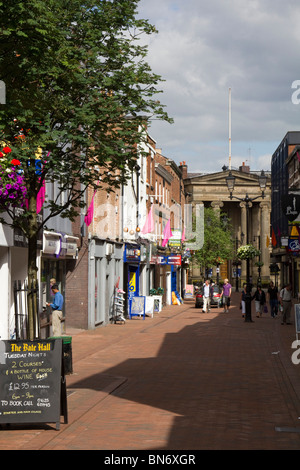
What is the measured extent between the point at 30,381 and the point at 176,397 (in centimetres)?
357

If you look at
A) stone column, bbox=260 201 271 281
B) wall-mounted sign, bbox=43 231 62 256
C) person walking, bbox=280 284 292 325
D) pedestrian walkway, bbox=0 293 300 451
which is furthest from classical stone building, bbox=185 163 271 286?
pedestrian walkway, bbox=0 293 300 451

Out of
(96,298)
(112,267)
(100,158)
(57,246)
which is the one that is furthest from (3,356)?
(112,267)

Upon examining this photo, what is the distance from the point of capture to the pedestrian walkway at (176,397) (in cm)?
988

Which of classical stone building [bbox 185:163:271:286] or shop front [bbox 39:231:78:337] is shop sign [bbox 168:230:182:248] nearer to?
shop front [bbox 39:231:78:337]

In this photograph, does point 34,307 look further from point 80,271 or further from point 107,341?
point 80,271

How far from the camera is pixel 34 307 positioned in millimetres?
13602

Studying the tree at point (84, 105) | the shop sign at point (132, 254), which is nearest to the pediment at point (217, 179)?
the shop sign at point (132, 254)

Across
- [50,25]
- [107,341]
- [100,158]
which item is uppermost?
[50,25]

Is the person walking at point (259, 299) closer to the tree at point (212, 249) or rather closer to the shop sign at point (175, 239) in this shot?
the shop sign at point (175, 239)

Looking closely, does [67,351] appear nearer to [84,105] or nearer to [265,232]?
[84,105]

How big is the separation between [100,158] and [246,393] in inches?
195

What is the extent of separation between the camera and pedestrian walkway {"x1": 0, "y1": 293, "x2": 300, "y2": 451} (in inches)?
389

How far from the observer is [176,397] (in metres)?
13.5

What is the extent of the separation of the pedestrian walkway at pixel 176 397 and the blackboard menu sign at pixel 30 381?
25 cm
